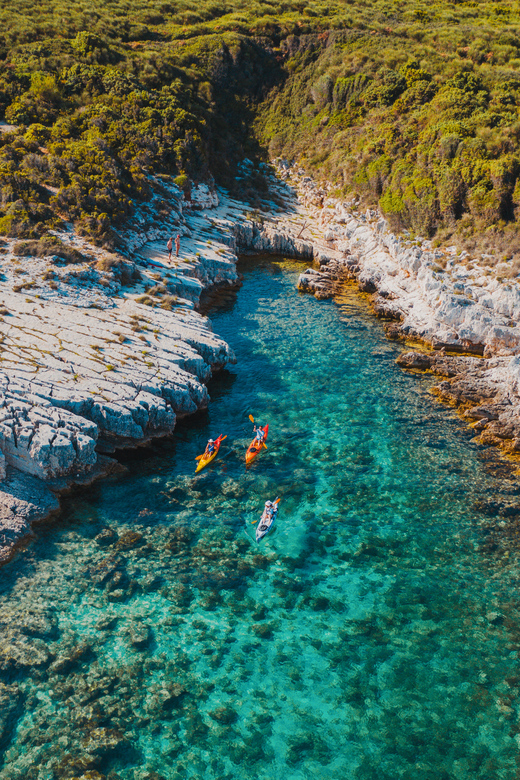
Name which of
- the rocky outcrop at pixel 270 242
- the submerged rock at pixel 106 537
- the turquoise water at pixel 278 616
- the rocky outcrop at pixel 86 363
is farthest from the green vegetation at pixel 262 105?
the submerged rock at pixel 106 537

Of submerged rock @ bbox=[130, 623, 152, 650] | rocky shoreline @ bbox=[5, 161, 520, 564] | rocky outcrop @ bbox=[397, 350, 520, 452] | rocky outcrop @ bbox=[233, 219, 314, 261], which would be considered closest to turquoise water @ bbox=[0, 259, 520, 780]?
submerged rock @ bbox=[130, 623, 152, 650]

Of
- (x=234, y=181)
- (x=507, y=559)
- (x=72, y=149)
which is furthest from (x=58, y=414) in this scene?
(x=234, y=181)

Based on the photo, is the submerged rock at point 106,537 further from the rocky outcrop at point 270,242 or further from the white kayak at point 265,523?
the rocky outcrop at point 270,242

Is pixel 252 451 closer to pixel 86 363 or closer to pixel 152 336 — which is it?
pixel 152 336

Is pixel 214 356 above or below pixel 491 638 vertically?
above

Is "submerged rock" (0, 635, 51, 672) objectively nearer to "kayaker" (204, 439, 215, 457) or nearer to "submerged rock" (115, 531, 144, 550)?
"submerged rock" (115, 531, 144, 550)

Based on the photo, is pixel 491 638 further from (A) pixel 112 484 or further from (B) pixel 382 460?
(A) pixel 112 484
